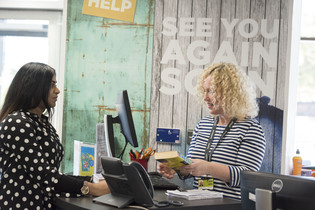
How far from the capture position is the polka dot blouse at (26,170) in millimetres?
2230

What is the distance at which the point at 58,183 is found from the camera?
231 cm

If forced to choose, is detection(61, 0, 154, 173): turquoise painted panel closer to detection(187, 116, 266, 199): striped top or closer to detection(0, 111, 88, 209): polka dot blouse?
detection(187, 116, 266, 199): striped top

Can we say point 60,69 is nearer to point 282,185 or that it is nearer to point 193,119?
point 193,119

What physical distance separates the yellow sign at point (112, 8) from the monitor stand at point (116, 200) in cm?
185

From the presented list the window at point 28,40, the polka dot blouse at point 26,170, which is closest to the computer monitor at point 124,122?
the polka dot blouse at point 26,170

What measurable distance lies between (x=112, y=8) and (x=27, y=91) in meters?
1.54

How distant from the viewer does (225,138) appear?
9.42 ft

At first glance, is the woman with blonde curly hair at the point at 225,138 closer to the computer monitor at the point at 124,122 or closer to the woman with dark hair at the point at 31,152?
the computer monitor at the point at 124,122

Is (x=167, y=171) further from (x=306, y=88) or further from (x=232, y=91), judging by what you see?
(x=306, y=88)

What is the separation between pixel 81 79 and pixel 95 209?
1826mm

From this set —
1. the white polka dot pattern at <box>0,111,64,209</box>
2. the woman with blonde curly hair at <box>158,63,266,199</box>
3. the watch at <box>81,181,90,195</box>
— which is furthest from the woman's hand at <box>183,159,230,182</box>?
the white polka dot pattern at <box>0,111,64,209</box>

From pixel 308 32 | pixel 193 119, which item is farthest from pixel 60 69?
pixel 308 32

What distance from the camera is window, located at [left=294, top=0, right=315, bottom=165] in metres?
4.05

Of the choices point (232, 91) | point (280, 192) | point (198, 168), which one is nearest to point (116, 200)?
point (198, 168)
